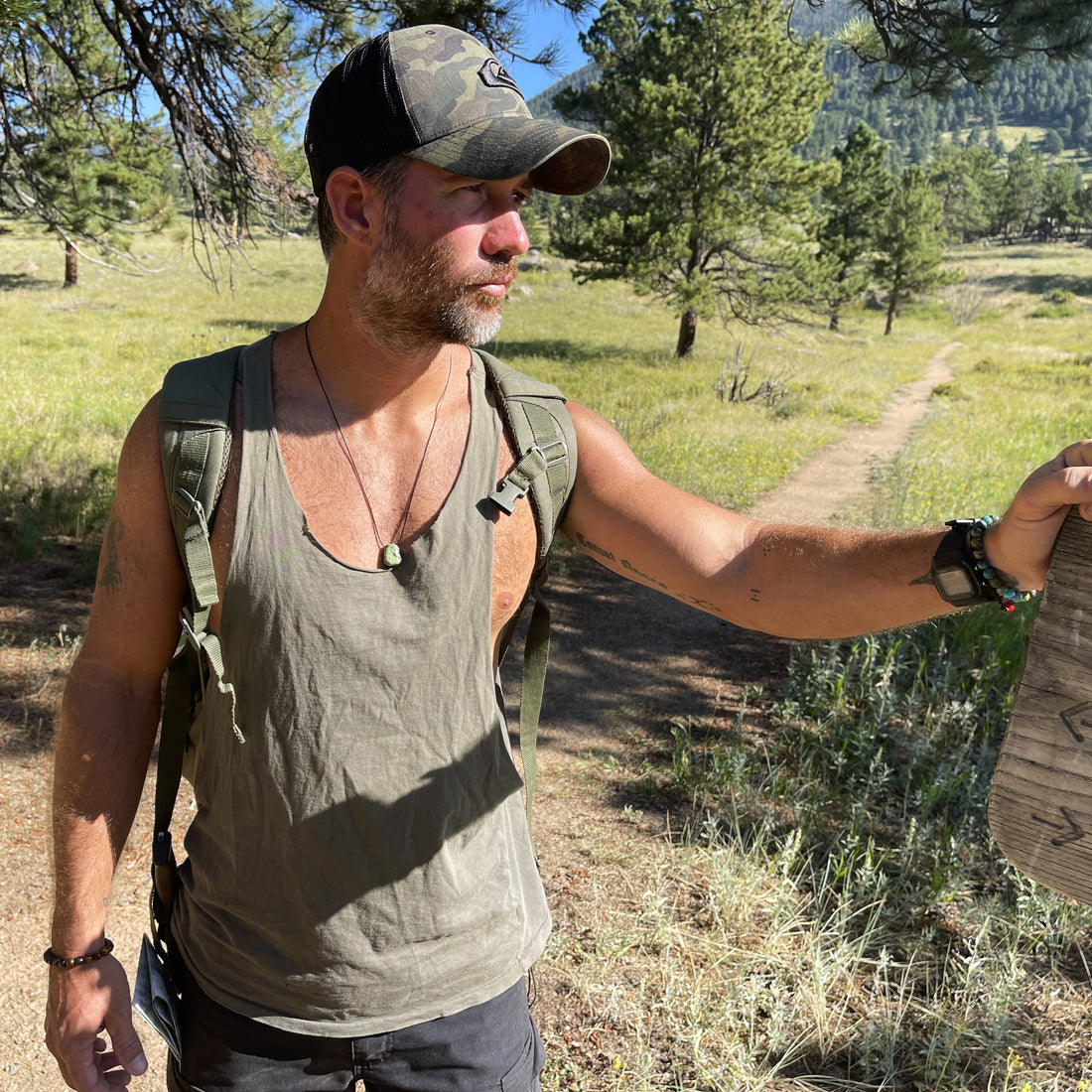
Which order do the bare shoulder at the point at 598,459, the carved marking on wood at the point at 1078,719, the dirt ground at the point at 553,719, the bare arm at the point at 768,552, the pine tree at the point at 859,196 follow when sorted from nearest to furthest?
the carved marking on wood at the point at 1078,719 < the bare arm at the point at 768,552 < the bare shoulder at the point at 598,459 < the dirt ground at the point at 553,719 < the pine tree at the point at 859,196

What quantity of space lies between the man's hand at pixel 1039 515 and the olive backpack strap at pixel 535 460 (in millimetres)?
646

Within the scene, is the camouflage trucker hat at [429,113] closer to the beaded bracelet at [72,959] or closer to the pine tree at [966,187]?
the beaded bracelet at [72,959]

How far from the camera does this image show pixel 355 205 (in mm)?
1483

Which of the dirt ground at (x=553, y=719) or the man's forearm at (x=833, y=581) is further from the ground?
the man's forearm at (x=833, y=581)

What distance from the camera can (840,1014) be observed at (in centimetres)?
280

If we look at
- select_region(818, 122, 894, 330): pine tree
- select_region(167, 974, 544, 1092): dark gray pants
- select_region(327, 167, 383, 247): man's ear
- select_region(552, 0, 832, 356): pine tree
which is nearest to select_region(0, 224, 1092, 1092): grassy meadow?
select_region(167, 974, 544, 1092): dark gray pants

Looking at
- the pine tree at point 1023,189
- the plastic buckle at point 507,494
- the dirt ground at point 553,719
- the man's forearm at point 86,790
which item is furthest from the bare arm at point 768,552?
the pine tree at point 1023,189

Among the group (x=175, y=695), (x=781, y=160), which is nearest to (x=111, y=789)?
(x=175, y=695)

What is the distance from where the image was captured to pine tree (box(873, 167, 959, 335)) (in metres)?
34.3

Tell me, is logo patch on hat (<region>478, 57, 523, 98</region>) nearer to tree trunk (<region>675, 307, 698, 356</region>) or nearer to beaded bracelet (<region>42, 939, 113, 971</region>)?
beaded bracelet (<region>42, 939, 113, 971</region>)

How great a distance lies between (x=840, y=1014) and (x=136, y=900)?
2.39 m

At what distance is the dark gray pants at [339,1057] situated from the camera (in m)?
1.42

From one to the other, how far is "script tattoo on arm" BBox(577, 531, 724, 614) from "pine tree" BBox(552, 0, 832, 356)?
726 inches

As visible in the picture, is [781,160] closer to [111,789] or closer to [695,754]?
[695,754]
